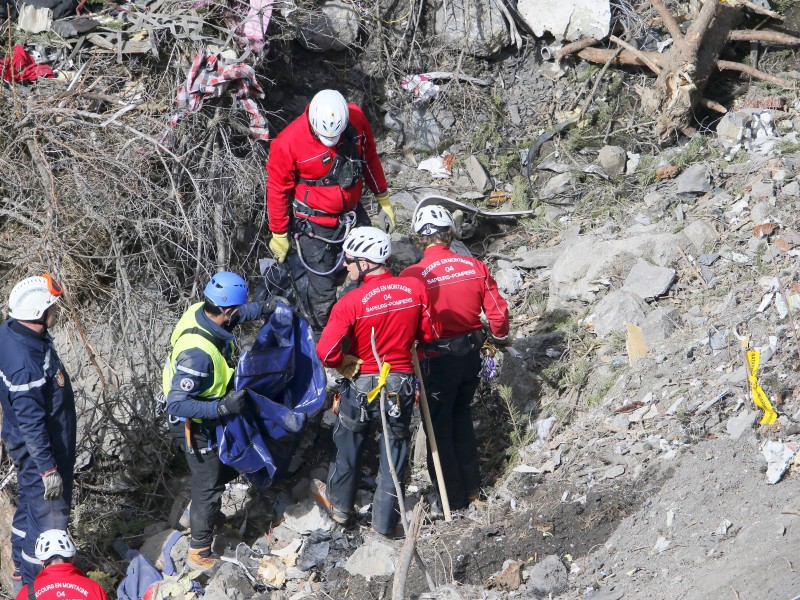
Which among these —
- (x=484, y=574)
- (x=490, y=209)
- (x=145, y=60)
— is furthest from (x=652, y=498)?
(x=145, y=60)

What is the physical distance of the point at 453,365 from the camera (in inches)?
227

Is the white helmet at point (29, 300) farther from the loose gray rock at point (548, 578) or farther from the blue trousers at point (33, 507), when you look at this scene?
the loose gray rock at point (548, 578)

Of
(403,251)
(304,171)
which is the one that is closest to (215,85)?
(304,171)

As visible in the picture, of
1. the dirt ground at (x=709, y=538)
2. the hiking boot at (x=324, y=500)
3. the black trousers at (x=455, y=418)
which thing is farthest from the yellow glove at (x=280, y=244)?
the dirt ground at (x=709, y=538)

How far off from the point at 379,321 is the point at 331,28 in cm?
459

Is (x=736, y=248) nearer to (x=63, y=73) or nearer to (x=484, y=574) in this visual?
(x=484, y=574)

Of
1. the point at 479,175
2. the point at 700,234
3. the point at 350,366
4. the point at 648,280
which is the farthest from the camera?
the point at 479,175

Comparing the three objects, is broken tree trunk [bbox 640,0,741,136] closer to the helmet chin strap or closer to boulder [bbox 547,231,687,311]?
boulder [bbox 547,231,687,311]

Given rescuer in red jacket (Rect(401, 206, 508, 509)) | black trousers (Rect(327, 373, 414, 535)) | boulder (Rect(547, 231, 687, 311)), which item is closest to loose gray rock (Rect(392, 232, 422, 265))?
boulder (Rect(547, 231, 687, 311))

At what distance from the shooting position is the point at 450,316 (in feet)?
18.8

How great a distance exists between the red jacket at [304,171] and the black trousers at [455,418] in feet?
5.02

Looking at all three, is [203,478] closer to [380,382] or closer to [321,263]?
[380,382]

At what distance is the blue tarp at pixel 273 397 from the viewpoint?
5.55 m

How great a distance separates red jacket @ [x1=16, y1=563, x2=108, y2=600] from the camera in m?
4.66
